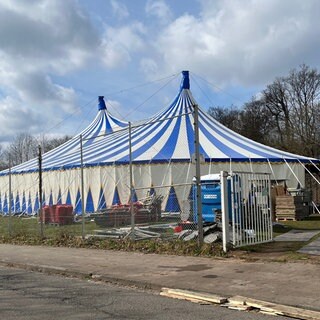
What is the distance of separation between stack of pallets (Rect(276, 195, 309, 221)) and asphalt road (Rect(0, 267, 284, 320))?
13344 millimetres

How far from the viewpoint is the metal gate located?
1244 centimetres

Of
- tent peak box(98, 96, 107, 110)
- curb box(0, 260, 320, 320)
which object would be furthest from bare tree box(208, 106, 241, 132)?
curb box(0, 260, 320, 320)

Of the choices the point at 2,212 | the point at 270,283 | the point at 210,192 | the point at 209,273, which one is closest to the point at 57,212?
the point at 210,192

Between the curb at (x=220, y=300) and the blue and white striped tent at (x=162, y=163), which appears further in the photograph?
the blue and white striped tent at (x=162, y=163)

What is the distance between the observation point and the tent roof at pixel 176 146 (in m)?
25.3

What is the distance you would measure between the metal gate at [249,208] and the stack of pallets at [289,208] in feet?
27.4

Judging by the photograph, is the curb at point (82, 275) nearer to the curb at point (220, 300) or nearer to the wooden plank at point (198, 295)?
the curb at point (220, 300)

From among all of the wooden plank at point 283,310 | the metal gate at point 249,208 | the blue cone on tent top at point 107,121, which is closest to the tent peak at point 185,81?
the blue cone on tent top at point 107,121

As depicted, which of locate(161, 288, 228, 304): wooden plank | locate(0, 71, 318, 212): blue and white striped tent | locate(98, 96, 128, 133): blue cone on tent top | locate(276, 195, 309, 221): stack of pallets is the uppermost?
locate(98, 96, 128, 133): blue cone on tent top

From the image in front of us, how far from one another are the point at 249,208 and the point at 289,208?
945 centimetres

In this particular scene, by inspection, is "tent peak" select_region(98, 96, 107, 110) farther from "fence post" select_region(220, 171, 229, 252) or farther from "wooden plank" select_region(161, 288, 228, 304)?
"wooden plank" select_region(161, 288, 228, 304)

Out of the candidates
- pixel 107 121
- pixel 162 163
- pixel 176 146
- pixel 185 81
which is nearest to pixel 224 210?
pixel 162 163

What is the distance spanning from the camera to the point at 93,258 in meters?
13.0

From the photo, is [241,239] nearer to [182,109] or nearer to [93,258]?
[93,258]
